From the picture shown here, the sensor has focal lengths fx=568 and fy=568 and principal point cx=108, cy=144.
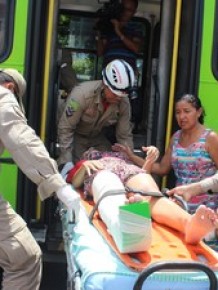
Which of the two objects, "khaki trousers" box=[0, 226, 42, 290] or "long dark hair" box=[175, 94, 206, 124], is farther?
"long dark hair" box=[175, 94, 206, 124]

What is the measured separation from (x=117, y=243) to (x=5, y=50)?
1797 mm

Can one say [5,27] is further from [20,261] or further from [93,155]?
[20,261]

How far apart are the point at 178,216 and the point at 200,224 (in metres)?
0.31

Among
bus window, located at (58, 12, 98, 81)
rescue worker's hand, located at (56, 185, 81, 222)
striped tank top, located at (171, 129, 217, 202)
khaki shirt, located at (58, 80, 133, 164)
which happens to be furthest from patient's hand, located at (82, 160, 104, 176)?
bus window, located at (58, 12, 98, 81)

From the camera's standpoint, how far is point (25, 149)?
288 cm

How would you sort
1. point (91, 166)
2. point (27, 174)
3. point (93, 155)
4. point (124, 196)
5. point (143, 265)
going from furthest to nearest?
point (93, 155) < point (91, 166) < point (124, 196) < point (27, 174) < point (143, 265)

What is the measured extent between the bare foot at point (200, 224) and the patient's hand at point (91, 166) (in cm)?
109

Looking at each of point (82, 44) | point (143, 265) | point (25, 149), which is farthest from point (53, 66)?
point (143, 265)

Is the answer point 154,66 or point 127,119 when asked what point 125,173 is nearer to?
point 127,119

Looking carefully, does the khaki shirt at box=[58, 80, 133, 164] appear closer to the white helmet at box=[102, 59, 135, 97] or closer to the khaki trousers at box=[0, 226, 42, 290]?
the white helmet at box=[102, 59, 135, 97]

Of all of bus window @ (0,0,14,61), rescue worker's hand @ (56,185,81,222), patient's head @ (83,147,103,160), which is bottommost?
rescue worker's hand @ (56,185,81,222)

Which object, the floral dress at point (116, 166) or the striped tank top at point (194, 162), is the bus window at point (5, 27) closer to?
the floral dress at point (116, 166)

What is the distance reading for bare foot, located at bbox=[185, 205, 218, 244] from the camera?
9.17 feet

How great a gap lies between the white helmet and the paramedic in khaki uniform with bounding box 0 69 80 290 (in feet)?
→ 3.51
